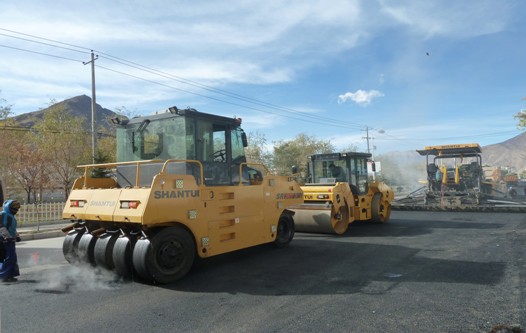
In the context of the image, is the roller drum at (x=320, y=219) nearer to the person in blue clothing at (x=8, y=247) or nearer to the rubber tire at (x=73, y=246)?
the rubber tire at (x=73, y=246)

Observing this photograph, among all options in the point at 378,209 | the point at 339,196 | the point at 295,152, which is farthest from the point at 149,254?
the point at 295,152

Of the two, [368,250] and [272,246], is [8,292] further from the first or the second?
[368,250]

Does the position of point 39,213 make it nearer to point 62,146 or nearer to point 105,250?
point 62,146

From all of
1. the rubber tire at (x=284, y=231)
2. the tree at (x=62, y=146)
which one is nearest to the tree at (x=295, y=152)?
the tree at (x=62, y=146)

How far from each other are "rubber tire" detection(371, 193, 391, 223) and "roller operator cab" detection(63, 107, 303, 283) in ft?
16.7

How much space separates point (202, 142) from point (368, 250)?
414 centimetres

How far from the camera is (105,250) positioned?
19.6 ft

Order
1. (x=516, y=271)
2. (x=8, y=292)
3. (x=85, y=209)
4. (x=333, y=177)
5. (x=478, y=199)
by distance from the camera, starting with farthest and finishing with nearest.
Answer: (x=478, y=199), (x=333, y=177), (x=85, y=209), (x=516, y=271), (x=8, y=292)

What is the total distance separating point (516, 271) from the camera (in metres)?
5.93

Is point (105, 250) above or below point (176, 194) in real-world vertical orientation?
below

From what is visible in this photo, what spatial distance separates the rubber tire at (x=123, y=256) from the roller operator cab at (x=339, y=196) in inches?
219

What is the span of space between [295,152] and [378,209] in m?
28.3

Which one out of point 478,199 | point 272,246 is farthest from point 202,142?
point 478,199

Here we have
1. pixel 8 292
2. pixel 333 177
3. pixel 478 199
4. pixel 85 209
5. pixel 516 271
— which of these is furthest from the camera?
pixel 478 199
